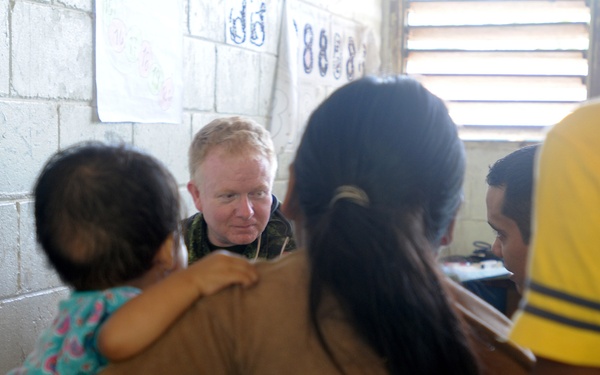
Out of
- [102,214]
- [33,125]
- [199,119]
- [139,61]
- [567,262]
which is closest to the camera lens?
[567,262]

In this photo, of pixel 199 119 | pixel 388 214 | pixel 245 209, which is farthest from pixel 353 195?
pixel 199 119

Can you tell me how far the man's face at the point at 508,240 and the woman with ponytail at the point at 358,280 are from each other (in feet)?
3.02

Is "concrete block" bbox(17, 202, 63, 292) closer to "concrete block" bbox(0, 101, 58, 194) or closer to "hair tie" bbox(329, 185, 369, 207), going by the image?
"concrete block" bbox(0, 101, 58, 194)

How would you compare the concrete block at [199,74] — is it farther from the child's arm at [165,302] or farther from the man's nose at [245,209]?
the child's arm at [165,302]

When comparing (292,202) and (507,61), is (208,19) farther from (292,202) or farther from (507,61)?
(507,61)

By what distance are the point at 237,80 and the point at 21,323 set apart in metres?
1.59

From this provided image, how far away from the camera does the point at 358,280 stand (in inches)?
39.9

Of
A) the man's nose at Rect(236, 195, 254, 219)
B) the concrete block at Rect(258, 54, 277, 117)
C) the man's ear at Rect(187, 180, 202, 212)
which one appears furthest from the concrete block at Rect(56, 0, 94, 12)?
the concrete block at Rect(258, 54, 277, 117)

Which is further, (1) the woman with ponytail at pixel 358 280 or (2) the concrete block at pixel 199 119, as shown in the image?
(2) the concrete block at pixel 199 119

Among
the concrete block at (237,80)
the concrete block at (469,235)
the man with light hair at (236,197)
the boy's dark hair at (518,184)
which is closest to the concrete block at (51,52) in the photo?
the man with light hair at (236,197)

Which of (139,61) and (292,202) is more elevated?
(139,61)

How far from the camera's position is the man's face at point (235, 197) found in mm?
2062

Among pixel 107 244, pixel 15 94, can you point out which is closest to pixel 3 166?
pixel 15 94

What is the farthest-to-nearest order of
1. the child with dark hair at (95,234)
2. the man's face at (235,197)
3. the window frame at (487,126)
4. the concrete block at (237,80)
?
the window frame at (487,126) < the concrete block at (237,80) < the man's face at (235,197) < the child with dark hair at (95,234)
